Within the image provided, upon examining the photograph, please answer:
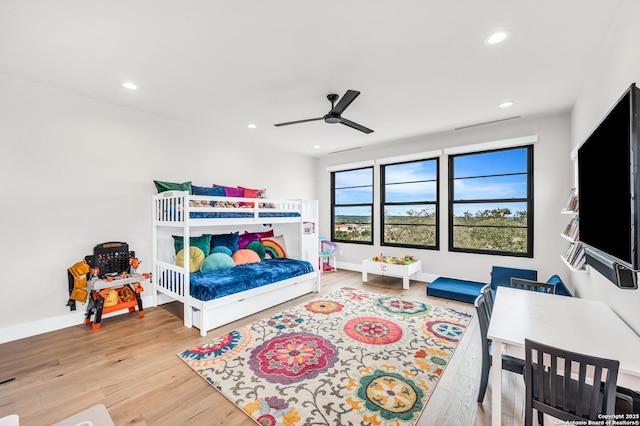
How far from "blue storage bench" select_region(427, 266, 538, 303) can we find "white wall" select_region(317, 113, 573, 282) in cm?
32

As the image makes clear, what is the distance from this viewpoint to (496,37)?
81.7 inches

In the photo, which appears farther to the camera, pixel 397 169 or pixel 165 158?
pixel 397 169

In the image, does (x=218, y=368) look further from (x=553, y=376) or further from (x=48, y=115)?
(x=48, y=115)

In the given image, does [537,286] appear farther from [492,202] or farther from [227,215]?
[227,215]

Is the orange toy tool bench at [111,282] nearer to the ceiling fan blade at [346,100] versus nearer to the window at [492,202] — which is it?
the ceiling fan blade at [346,100]

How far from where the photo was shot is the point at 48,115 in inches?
115

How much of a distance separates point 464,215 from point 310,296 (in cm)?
289

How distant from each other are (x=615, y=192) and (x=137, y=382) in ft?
10.8

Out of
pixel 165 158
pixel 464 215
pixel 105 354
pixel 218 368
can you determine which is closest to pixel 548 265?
pixel 464 215

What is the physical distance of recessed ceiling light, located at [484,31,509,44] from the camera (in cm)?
203

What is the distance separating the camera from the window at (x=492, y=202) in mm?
4047

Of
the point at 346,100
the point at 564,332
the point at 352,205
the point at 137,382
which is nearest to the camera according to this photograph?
the point at 564,332

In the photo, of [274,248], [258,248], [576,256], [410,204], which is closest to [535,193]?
[410,204]

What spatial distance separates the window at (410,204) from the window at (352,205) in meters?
0.36
